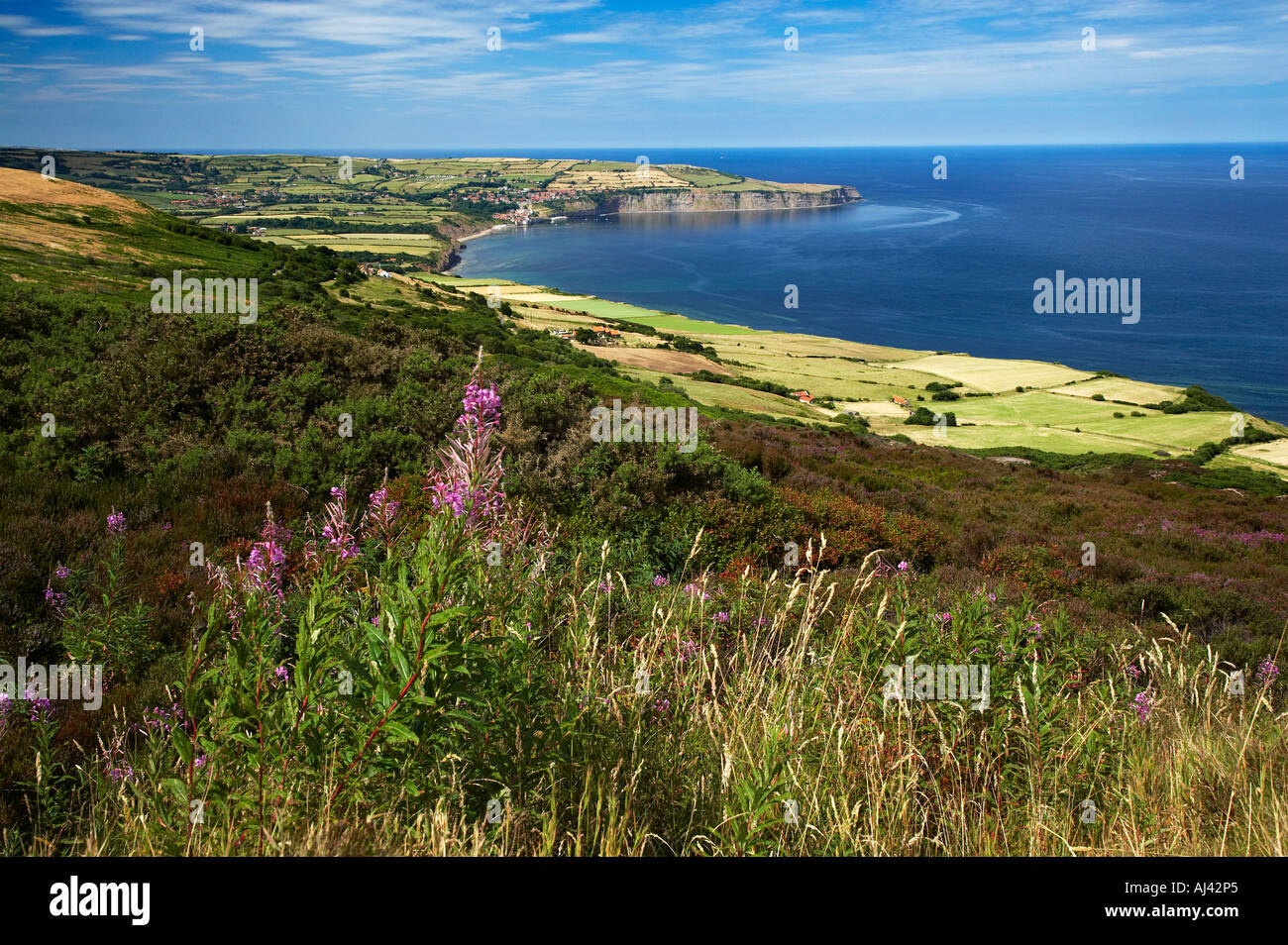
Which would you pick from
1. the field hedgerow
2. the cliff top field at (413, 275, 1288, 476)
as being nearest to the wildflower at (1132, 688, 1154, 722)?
the field hedgerow

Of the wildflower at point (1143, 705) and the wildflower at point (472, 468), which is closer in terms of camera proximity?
the wildflower at point (472, 468)

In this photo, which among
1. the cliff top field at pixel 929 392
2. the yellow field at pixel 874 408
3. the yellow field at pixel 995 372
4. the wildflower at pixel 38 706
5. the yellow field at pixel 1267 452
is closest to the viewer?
the wildflower at pixel 38 706

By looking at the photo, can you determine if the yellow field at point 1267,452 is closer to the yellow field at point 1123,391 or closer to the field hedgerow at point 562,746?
the yellow field at point 1123,391

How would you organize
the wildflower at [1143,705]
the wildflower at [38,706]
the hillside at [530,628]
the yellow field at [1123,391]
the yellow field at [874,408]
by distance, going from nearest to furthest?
the hillside at [530,628], the wildflower at [38,706], the wildflower at [1143,705], the yellow field at [874,408], the yellow field at [1123,391]

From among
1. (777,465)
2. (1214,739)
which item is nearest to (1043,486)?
(777,465)

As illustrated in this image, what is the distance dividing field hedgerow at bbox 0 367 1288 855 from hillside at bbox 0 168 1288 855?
0.07ft

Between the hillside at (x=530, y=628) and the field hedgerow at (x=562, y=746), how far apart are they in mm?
21

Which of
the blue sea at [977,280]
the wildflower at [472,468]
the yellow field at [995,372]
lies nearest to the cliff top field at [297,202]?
the blue sea at [977,280]

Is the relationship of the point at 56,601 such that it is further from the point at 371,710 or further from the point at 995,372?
the point at 995,372

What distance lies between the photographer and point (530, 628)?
311cm

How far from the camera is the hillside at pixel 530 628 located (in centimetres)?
229

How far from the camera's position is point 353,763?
2.17 meters

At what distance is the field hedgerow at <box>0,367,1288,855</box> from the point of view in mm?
2172

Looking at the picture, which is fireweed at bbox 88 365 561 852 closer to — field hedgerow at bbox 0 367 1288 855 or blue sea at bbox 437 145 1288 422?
field hedgerow at bbox 0 367 1288 855
